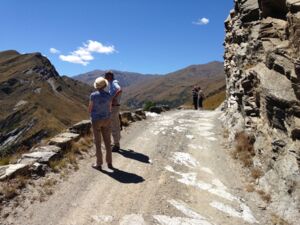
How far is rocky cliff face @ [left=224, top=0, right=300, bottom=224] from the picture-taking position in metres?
11.0

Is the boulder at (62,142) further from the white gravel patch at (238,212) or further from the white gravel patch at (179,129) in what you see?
the white gravel patch at (179,129)

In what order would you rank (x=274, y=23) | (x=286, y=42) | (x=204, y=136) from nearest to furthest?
(x=286, y=42)
(x=274, y=23)
(x=204, y=136)

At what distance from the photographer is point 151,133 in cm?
2152

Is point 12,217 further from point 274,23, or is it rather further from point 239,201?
point 274,23

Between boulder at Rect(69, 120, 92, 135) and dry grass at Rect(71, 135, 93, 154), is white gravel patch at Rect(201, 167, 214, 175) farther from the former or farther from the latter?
boulder at Rect(69, 120, 92, 135)

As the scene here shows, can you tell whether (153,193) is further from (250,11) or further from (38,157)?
(250,11)

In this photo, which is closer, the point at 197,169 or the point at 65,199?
the point at 65,199

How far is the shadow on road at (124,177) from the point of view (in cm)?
1262

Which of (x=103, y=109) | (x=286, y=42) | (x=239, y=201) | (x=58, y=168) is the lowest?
(x=239, y=201)

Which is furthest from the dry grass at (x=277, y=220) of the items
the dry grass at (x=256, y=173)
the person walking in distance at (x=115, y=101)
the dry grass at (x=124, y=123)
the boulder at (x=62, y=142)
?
the dry grass at (x=124, y=123)

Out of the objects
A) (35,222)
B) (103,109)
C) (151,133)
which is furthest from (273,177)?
(151,133)

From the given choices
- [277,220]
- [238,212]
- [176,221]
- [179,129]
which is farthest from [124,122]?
[277,220]

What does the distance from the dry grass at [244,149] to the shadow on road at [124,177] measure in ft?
15.1

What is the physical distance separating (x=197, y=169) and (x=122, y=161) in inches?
124
